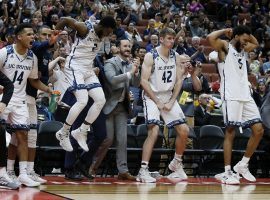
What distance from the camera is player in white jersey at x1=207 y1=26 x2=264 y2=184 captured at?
11258 mm

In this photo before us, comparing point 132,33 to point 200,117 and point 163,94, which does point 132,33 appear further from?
point 163,94

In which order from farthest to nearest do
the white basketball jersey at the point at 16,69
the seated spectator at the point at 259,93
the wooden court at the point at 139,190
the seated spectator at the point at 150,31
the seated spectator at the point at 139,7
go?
the seated spectator at the point at 139,7, the seated spectator at the point at 150,31, the seated spectator at the point at 259,93, the white basketball jersey at the point at 16,69, the wooden court at the point at 139,190

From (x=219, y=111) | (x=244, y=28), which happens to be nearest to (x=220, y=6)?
(x=219, y=111)

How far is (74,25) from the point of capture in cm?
1062

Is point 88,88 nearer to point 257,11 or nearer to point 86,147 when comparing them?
point 86,147

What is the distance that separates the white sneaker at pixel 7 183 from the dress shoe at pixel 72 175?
→ 5.21ft

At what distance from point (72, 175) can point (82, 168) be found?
0.24 meters

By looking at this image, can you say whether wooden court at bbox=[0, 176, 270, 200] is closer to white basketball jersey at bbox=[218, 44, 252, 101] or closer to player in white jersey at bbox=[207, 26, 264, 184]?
Answer: player in white jersey at bbox=[207, 26, 264, 184]

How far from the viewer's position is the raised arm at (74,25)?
10.4 metres

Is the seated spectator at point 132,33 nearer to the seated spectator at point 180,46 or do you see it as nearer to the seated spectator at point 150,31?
the seated spectator at point 150,31

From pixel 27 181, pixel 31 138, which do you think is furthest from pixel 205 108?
pixel 27 181

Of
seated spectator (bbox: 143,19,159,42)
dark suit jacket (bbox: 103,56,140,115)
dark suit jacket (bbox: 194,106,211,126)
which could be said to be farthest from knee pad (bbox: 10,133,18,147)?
seated spectator (bbox: 143,19,159,42)

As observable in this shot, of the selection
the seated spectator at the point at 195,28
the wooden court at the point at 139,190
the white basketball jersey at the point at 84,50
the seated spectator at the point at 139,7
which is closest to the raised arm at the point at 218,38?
the white basketball jersey at the point at 84,50

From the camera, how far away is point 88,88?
35.0 ft
